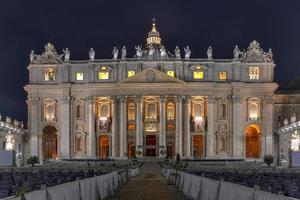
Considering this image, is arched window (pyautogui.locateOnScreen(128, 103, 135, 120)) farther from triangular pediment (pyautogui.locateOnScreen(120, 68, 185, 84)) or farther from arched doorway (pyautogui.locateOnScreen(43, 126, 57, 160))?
arched doorway (pyautogui.locateOnScreen(43, 126, 57, 160))

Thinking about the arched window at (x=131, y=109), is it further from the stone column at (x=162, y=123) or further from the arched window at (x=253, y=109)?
the arched window at (x=253, y=109)

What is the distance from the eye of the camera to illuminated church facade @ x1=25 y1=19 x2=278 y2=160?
119375mm

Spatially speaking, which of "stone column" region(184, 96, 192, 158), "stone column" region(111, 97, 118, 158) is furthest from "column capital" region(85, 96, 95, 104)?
"stone column" region(184, 96, 192, 158)

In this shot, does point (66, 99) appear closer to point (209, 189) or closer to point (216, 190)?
point (209, 189)

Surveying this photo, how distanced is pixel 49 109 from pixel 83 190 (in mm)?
101198

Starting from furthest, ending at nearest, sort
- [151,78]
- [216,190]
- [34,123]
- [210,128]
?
[34,123] < [151,78] < [210,128] < [216,190]

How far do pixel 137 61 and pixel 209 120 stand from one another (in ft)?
61.2

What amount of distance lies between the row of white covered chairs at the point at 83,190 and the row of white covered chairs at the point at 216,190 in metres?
4.23

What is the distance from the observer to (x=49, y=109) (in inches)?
4902

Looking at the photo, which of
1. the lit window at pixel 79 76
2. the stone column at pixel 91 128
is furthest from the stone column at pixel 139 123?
the lit window at pixel 79 76

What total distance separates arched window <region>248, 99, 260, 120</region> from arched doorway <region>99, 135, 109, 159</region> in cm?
2902

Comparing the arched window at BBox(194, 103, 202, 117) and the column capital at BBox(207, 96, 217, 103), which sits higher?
the column capital at BBox(207, 96, 217, 103)

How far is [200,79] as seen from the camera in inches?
4845

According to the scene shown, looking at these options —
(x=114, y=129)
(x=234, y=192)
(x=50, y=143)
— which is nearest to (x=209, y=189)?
(x=234, y=192)
